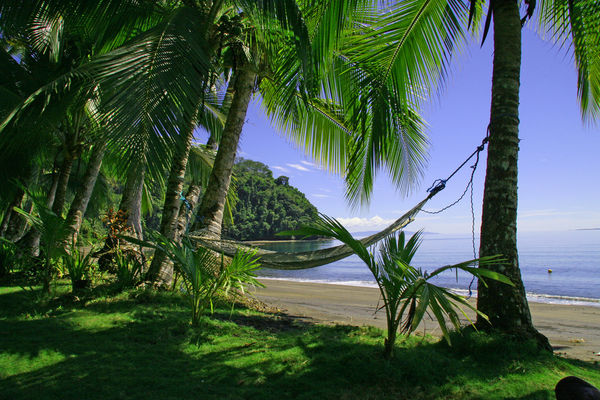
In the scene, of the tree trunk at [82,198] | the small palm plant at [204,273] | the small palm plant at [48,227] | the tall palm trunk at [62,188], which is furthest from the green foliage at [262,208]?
the small palm plant at [204,273]

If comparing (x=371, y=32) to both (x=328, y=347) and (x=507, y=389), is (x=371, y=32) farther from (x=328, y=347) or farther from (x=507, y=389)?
(x=507, y=389)

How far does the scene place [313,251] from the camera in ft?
10.6

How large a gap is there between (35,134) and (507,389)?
5.24m

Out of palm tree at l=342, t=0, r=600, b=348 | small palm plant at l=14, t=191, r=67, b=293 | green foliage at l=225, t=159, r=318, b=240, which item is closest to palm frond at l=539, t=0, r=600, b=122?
palm tree at l=342, t=0, r=600, b=348

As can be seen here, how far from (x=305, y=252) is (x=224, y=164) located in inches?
72.3

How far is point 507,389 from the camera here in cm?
196

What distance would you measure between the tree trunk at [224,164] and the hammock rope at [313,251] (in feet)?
2.08

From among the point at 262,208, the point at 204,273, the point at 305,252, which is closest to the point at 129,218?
the point at 204,273

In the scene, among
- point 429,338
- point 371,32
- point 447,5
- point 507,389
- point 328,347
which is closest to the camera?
point 507,389

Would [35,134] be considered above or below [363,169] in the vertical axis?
above

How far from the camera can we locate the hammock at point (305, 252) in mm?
2949

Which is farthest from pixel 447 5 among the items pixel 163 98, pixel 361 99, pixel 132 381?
pixel 132 381

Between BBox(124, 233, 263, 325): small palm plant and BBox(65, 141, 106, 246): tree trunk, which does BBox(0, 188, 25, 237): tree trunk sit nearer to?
BBox(65, 141, 106, 246): tree trunk

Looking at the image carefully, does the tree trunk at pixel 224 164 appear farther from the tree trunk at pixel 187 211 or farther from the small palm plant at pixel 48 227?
the small palm plant at pixel 48 227
